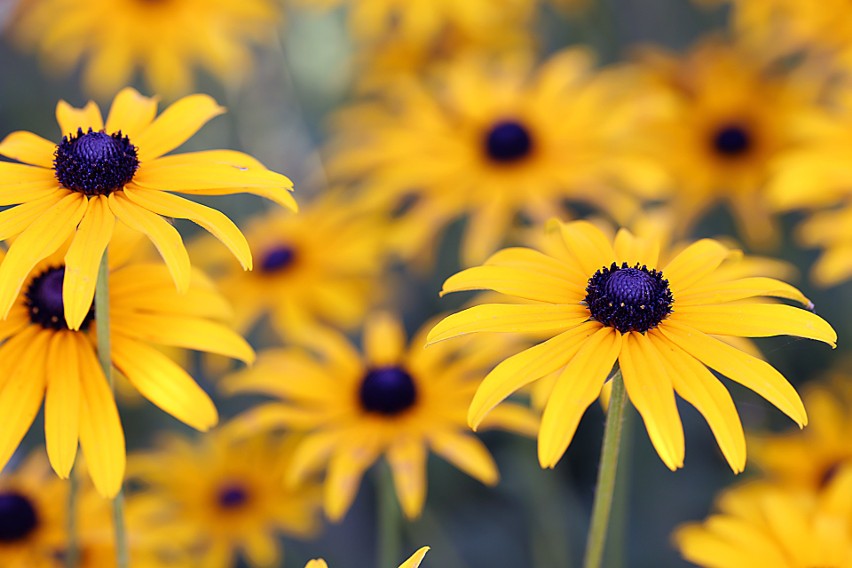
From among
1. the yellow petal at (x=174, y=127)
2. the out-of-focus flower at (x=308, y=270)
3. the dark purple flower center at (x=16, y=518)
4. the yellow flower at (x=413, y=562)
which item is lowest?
the yellow flower at (x=413, y=562)

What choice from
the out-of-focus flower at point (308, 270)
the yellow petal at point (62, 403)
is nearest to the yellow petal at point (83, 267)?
the yellow petal at point (62, 403)

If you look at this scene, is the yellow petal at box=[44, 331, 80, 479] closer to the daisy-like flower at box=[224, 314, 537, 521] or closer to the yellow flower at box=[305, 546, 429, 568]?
the yellow flower at box=[305, 546, 429, 568]

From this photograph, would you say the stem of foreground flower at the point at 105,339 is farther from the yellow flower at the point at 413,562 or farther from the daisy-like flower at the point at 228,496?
the daisy-like flower at the point at 228,496

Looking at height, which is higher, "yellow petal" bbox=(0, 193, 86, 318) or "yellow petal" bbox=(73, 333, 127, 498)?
"yellow petal" bbox=(0, 193, 86, 318)

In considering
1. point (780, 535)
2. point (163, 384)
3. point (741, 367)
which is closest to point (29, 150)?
point (163, 384)

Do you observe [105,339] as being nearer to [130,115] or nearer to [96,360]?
[96,360]

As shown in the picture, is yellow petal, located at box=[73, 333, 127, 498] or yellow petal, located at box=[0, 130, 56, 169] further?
yellow petal, located at box=[0, 130, 56, 169]

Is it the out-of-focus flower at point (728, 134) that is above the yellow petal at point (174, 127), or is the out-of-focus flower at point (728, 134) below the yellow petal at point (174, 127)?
above

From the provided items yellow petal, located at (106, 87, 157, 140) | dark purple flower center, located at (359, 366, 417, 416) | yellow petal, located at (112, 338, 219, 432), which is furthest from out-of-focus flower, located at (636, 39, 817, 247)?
yellow petal, located at (112, 338, 219, 432)
